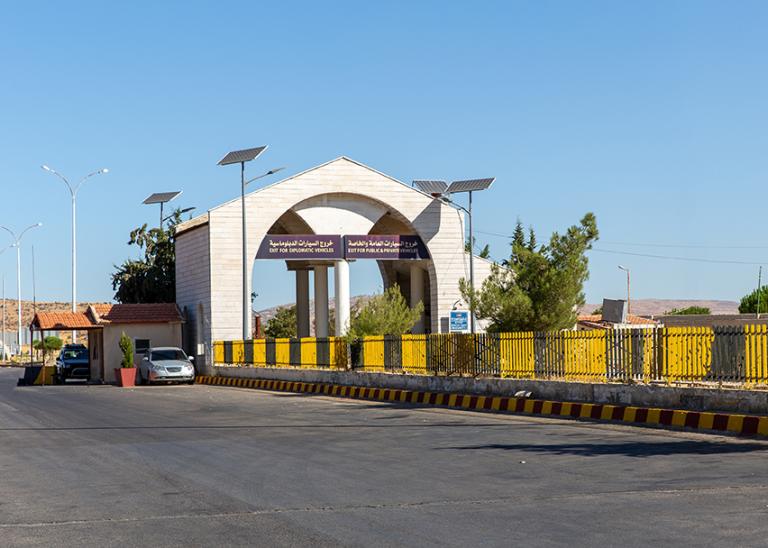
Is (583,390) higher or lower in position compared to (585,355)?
lower

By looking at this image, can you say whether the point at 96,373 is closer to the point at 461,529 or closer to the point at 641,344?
the point at 641,344

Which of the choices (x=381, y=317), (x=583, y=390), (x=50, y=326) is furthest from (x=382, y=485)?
(x=50, y=326)

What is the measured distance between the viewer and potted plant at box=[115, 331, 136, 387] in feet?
151

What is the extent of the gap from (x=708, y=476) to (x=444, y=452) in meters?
4.00

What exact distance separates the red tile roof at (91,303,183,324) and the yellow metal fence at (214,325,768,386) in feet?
60.5

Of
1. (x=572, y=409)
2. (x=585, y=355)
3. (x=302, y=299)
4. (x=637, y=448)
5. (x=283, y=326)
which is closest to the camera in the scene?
(x=637, y=448)

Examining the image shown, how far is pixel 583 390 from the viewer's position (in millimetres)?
22547

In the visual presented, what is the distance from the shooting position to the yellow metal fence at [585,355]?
19.2 m

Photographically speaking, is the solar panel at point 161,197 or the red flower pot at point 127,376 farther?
the solar panel at point 161,197

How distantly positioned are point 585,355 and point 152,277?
168ft

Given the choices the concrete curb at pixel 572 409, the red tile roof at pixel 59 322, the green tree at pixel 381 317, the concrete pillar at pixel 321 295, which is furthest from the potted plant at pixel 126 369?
the concrete curb at pixel 572 409

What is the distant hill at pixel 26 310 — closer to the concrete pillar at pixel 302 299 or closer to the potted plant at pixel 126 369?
the concrete pillar at pixel 302 299

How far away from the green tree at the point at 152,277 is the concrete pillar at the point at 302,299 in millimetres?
12276

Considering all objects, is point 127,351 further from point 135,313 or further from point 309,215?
point 309,215
